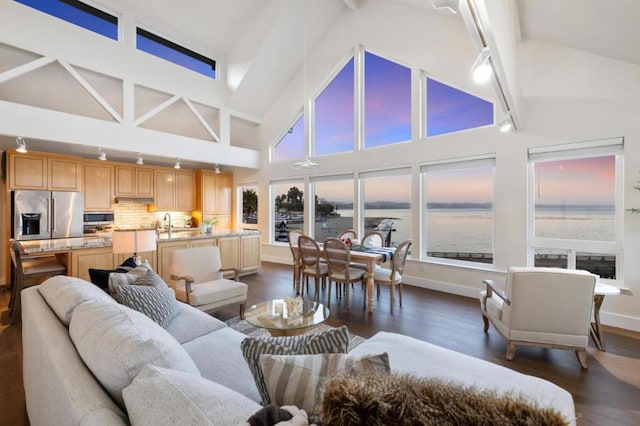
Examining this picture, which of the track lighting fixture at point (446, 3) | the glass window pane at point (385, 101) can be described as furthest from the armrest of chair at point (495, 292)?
the glass window pane at point (385, 101)

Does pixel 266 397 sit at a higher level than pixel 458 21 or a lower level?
lower

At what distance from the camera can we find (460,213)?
485 cm

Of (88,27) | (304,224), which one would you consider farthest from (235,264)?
(88,27)

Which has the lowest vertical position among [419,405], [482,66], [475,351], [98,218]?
[475,351]

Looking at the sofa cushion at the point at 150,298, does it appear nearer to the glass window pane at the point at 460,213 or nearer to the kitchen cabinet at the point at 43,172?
the glass window pane at the point at 460,213

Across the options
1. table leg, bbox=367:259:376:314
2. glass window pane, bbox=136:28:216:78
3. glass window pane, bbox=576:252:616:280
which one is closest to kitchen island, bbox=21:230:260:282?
table leg, bbox=367:259:376:314

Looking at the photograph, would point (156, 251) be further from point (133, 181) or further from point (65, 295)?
point (65, 295)

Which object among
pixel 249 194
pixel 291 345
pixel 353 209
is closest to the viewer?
pixel 291 345

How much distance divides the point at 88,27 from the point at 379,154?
5486 millimetres

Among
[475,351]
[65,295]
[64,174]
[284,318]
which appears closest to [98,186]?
[64,174]

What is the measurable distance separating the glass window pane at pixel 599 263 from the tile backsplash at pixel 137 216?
807cm

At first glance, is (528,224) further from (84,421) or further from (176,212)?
(176,212)

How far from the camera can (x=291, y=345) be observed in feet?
3.74

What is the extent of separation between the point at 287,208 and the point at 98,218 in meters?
4.11
